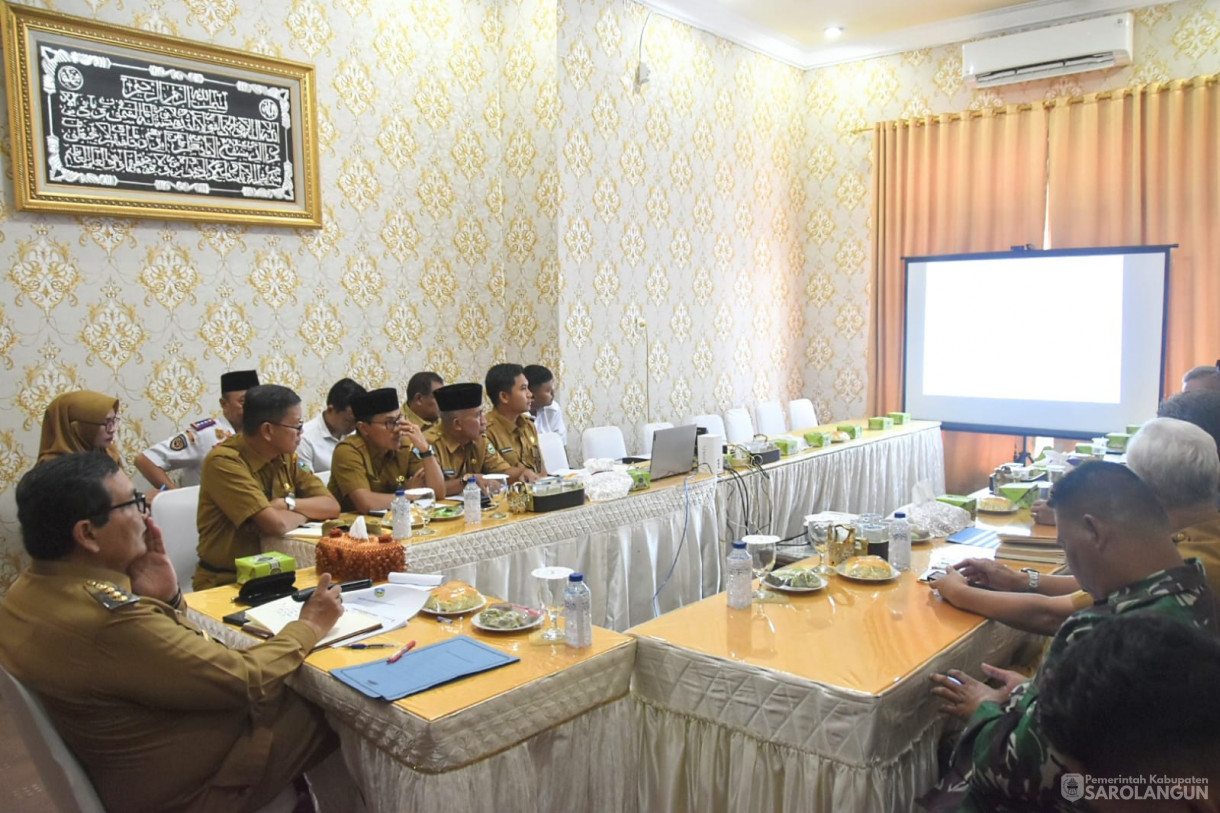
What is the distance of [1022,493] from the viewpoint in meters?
3.34

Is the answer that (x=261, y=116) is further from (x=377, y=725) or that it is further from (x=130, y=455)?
(x=377, y=725)

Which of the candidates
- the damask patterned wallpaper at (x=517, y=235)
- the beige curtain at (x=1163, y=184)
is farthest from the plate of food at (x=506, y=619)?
the beige curtain at (x=1163, y=184)

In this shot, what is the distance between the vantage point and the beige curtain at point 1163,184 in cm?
547

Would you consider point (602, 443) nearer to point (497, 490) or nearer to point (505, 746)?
point (497, 490)

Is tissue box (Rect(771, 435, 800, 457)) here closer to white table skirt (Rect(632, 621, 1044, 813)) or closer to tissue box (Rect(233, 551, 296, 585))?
white table skirt (Rect(632, 621, 1044, 813))

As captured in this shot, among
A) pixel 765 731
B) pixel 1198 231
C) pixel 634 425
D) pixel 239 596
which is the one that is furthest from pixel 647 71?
pixel 765 731

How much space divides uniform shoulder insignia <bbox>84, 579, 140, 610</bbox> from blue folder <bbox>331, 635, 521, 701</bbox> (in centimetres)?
43

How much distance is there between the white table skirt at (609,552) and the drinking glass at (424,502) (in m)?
0.19

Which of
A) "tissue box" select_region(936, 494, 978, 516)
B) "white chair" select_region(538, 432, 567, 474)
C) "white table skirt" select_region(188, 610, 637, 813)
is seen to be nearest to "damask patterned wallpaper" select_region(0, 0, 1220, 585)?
"white chair" select_region(538, 432, 567, 474)

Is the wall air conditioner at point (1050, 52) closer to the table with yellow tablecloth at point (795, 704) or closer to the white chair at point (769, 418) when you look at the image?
the white chair at point (769, 418)

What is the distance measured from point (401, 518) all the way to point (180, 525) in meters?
0.93

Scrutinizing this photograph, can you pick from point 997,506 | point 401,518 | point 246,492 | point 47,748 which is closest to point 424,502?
point 401,518

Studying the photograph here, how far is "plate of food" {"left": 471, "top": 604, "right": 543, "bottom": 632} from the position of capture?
79.3 inches

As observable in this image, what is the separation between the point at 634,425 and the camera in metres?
5.88
